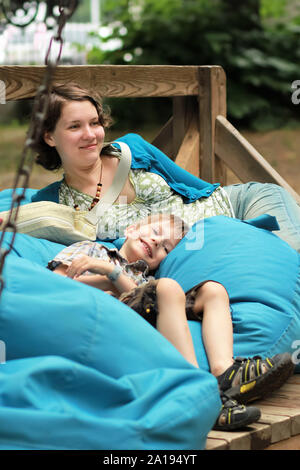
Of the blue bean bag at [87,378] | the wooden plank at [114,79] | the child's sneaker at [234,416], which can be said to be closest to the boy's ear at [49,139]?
the wooden plank at [114,79]

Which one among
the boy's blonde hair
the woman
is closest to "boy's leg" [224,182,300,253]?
the woman

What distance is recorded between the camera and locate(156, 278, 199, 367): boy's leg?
8.05 feet

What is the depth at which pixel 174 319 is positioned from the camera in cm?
249

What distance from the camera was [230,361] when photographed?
2.52 m

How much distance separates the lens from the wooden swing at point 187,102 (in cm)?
401

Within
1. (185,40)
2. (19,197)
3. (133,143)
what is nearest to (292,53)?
(185,40)

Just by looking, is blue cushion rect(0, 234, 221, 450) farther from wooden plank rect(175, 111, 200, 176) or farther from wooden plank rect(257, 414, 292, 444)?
wooden plank rect(175, 111, 200, 176)

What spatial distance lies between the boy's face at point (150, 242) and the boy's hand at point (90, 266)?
33cm

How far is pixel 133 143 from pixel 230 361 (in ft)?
5.40

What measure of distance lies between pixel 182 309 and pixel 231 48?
8.84 m

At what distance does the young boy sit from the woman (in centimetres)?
55

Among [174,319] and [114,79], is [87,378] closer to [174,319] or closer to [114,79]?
[174,319]

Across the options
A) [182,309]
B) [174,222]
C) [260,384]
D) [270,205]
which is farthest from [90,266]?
[270,205]

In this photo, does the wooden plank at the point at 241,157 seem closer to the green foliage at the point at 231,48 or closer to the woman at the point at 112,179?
the woman at the point at 112,179
